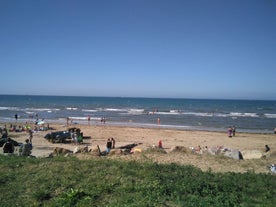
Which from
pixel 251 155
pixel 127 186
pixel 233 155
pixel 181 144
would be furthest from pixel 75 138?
pixel 127 186

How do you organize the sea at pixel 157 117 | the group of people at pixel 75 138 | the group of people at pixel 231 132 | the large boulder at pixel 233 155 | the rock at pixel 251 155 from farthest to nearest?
the sea at pixel 157 117 → the group of people at pixel 231 132 → the group of people at pixel 75 138 → the rock at pixel 251 155 → the large boulder at pixel 233 155

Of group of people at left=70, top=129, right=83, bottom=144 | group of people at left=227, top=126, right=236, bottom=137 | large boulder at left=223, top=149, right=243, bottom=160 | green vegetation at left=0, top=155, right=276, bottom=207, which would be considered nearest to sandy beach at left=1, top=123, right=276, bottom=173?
group of people at left=227, top=126, right=236, bottom=137

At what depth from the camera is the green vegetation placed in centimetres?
704

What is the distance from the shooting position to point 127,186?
26.2 feet

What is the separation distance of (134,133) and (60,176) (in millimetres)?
24120

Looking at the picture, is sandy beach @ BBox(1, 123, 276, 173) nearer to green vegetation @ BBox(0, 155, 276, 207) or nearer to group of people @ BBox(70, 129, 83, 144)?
group of people @ BBox(70, 129, 83, 144)

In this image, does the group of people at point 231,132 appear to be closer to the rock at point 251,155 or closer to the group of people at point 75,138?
the rock at point 251,155

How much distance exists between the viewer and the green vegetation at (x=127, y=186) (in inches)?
277

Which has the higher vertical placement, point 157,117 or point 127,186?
point 127,186

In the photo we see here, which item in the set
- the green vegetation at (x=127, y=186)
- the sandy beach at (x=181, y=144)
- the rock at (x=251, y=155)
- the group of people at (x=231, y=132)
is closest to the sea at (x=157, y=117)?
the group of people at (x=231, y=132)

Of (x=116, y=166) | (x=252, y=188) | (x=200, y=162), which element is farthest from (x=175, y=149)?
(x=252, y=188)

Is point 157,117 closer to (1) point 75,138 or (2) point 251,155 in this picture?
(1) point 75,138

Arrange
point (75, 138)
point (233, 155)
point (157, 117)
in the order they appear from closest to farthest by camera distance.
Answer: point (233, 155) → point (75, 138) → point (157, 117)

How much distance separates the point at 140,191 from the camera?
7570mm
